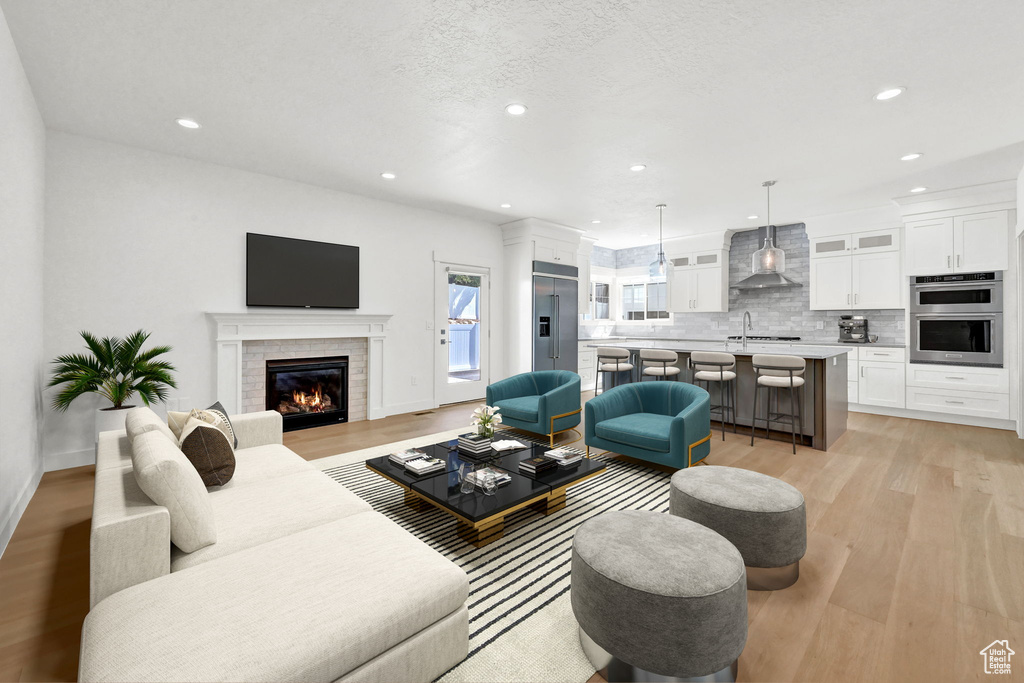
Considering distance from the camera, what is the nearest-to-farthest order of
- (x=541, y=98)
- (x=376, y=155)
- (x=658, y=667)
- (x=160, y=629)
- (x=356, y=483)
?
(x=160, y=629) → (x=658, y=667) → (x=541, y=98) → (x=356, y=483) → (x=376, y=155)

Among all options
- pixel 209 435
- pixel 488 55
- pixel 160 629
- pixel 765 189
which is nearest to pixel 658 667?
pixel 160 629

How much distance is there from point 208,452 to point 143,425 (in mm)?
326

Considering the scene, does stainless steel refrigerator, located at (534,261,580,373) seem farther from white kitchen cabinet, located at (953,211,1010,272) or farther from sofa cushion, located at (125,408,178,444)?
sofa cushion, located at (125,408,178,444)

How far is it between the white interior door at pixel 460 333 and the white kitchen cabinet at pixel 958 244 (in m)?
5.64

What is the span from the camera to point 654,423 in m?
3.56

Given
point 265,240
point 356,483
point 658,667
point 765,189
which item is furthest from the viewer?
point 765,189

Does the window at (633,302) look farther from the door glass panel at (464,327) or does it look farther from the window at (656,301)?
the door glass panel at (464,327)

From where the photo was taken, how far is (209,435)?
216 cm

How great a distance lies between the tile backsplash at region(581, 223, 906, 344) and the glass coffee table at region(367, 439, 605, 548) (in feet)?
18.7

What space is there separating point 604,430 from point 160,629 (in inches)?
117

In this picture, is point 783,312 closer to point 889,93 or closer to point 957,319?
point 957,319

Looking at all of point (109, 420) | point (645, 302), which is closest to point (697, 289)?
point (645, 302)

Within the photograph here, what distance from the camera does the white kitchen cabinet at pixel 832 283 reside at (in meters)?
6.23

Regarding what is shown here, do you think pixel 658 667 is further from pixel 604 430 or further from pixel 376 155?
pixel 376 155
